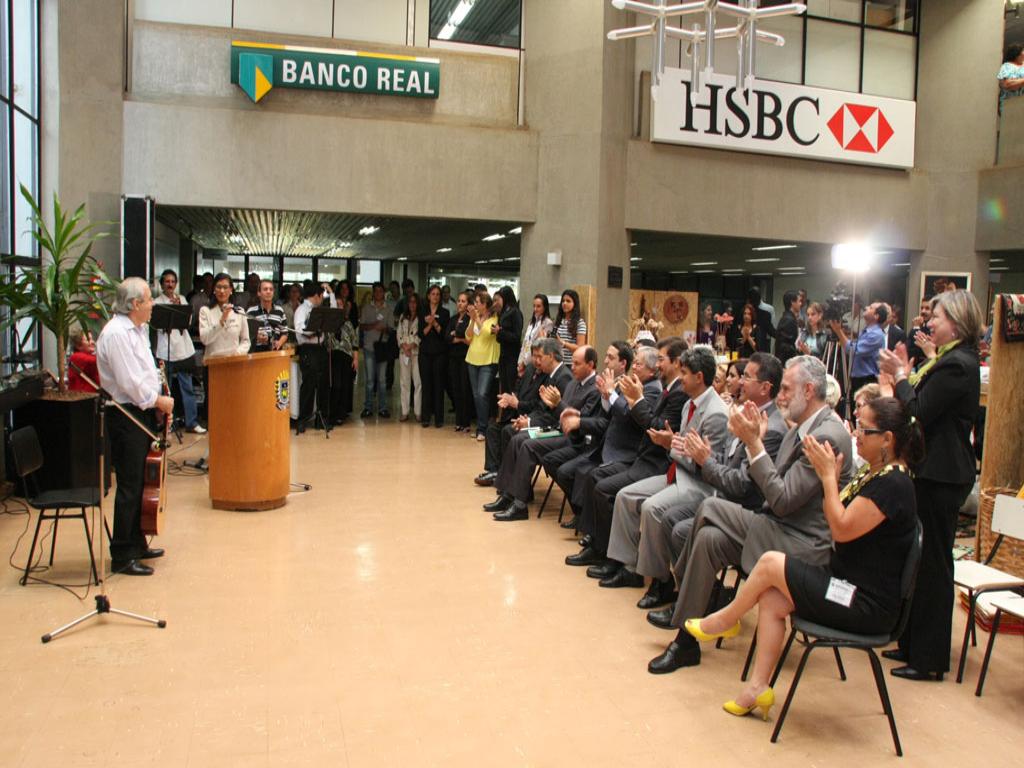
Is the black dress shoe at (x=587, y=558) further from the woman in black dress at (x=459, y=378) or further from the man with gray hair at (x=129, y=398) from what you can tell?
the woman in black dress at (x=459, y=378)

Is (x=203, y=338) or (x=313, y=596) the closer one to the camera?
(x=313, y=596)

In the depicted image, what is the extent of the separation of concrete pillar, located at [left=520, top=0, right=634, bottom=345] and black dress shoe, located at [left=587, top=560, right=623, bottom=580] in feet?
18.4

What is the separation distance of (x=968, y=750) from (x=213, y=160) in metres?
9.27

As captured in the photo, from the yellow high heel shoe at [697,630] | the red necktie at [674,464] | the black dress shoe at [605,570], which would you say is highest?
the red necktie at [674,464]

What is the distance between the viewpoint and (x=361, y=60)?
10422mm

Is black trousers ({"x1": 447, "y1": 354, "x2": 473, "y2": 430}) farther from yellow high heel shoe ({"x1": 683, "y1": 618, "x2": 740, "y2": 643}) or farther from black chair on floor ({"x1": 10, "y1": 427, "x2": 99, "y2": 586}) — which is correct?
yellow high heel shoe ({"x1": 683, "y1": 618, "x2": 740, "y2": 643})

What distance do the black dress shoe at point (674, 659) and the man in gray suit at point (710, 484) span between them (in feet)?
1.53

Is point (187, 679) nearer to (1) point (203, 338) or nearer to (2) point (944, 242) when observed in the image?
(1) point (203, 338)

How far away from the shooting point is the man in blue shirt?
8711mm

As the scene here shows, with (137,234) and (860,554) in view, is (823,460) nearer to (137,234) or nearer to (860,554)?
(860,554)

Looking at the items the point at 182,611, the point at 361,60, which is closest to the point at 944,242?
the point at 361,60

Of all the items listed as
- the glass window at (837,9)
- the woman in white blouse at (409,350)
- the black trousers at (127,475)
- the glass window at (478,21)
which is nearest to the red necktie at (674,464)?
the black trousers at (127,475)

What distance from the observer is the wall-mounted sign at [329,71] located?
10078mm

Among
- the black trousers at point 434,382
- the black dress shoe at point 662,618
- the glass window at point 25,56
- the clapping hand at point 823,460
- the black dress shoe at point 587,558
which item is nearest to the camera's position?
the clapping hand at point 823,460
